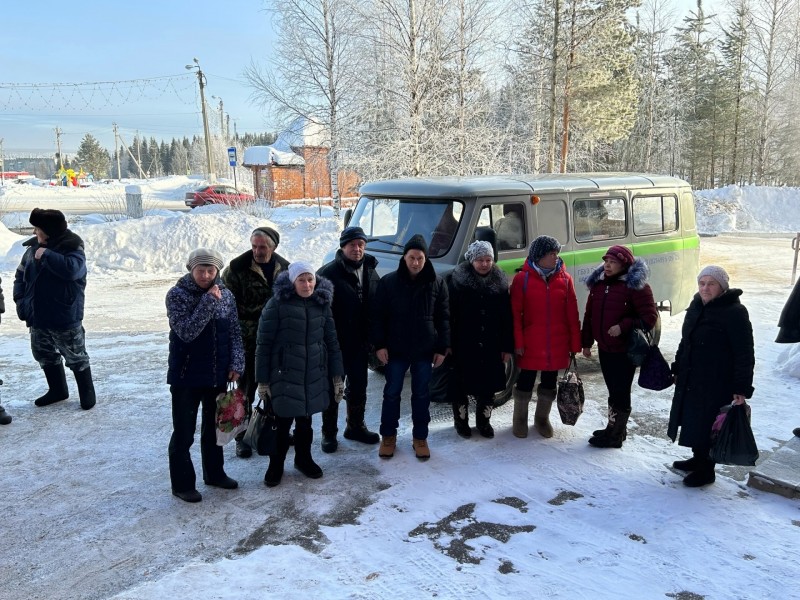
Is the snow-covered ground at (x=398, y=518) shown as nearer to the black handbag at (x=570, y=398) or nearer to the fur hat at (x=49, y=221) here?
the black handbag at (x=570, y=398)

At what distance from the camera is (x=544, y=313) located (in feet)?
16.0

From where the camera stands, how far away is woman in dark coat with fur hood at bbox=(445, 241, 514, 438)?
479 cm

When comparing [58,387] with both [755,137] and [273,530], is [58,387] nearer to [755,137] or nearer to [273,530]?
[273,530]

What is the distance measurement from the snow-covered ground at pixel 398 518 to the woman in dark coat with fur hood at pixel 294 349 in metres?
0.61

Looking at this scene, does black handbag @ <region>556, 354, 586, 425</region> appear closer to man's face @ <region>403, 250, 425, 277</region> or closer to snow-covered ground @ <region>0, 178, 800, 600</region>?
snow-covered ground @ <region>0, 178, 800, 600</region>

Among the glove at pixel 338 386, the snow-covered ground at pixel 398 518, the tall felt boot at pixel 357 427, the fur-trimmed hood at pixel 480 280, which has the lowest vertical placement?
the snow-covered ground at pixel 398 518

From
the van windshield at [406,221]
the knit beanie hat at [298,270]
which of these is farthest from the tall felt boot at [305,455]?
the van windshield at [406,221]

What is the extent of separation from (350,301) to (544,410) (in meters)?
1.97

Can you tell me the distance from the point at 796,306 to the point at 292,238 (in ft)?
46.3

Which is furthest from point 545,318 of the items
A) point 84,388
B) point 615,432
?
point 84,388

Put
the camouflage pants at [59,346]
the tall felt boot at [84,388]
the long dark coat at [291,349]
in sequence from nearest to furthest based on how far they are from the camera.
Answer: the long dark coat at [291,349] → the camouflage pants at [59,346] → the tall felt boot at [84,388]

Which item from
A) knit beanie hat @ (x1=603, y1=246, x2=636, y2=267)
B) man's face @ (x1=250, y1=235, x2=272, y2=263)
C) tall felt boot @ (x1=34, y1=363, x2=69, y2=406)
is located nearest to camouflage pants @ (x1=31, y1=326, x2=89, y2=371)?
tall felt boot @ (x1=34, y1=363, x2=69, y2=406)

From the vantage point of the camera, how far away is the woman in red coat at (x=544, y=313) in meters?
4.85

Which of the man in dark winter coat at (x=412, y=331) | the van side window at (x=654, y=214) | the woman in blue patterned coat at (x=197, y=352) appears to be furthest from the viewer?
the van side window at (x=654, y=214)
